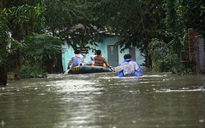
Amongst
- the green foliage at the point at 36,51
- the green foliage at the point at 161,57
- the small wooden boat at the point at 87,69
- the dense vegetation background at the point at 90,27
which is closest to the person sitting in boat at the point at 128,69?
the dense vegetation background at the point at 90,27

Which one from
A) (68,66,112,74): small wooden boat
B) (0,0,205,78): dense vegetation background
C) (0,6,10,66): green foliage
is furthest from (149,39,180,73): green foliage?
(0,6,10,66): green foliage

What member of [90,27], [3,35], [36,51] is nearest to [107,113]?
[3,35]

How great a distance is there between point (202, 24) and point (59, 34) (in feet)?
114

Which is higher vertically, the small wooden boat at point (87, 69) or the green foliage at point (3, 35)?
the green foliage at point (3, 35)

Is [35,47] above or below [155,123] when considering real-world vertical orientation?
above

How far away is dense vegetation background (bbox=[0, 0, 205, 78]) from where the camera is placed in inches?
824

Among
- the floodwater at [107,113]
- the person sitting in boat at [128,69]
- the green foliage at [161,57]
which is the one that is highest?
the green foliage at [161,57]

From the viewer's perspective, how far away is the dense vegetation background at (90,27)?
20.9m

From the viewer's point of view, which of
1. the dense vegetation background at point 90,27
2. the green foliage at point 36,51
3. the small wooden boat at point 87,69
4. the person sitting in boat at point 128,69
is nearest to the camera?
the dense vegetation background at point 90,27

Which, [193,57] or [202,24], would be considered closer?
[202,24]

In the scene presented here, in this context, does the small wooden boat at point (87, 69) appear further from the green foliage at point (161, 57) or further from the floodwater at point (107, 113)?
the floodwater at point (107, 113)

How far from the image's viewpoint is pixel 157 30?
42.2 meters

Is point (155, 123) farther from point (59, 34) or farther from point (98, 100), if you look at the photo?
point (59, 34)

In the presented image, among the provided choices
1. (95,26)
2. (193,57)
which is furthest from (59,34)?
(193,57)
